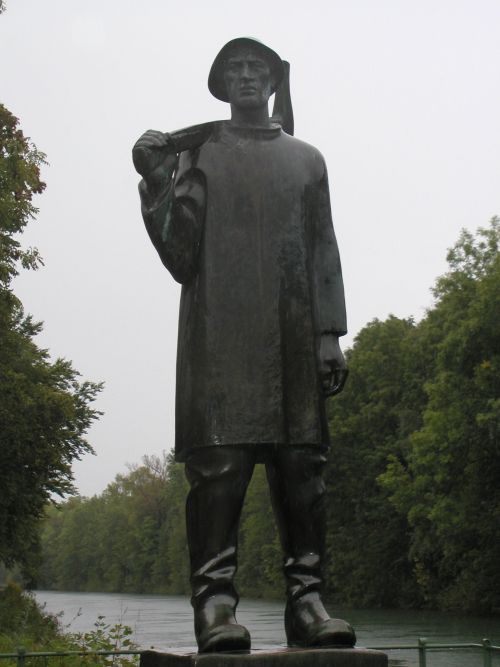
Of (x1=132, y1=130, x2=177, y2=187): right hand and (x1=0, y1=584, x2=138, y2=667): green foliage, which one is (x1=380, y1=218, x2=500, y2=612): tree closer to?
(x1=0, y1=584, x2=138, y2=667): green foliage

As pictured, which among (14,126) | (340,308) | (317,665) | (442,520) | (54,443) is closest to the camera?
(317,665)

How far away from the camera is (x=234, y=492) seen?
4492mm

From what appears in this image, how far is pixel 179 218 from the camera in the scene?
4.74 metres

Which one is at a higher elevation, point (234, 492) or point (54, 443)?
point (54, 443)

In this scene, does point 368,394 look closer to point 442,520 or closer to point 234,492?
point 442,520

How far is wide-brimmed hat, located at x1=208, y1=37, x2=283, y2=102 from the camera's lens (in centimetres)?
500

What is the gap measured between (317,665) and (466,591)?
3265 centimetres

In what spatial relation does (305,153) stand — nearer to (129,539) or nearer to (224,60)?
(224,60)

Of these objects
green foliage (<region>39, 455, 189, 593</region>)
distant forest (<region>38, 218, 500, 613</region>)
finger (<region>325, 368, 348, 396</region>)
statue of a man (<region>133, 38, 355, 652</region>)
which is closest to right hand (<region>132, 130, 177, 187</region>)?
statue of a man (<region>133, 38, 355, 652</region>)

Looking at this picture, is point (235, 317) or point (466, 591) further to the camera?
point (466, 591)

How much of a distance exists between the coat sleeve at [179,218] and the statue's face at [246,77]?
372mm

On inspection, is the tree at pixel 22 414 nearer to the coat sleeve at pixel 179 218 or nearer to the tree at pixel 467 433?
the tree at pixel 467 433

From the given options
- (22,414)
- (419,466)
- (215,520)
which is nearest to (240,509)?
(215,520)

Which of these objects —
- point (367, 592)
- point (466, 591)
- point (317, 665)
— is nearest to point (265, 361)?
point (317, 665)
